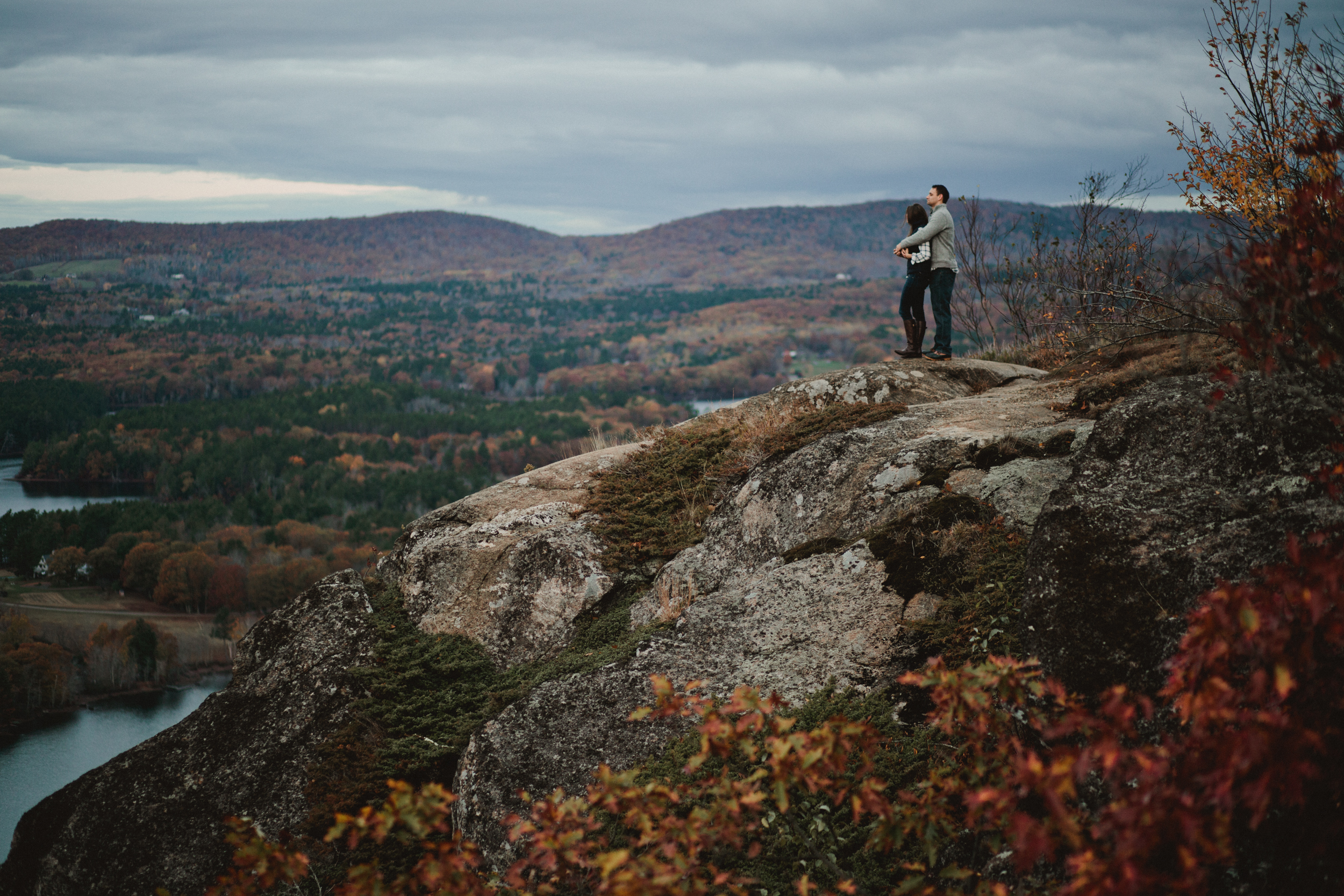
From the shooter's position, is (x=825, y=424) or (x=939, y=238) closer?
(x=825, y=424)

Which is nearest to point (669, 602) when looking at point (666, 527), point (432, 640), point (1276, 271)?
point (666, 527)

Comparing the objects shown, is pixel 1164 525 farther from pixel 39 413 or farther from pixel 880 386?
pixel 39 413

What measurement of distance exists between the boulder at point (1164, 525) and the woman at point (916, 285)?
617cm

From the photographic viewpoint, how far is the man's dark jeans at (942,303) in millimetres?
11203

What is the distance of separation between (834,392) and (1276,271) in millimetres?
8159

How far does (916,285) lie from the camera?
11250 millimetres

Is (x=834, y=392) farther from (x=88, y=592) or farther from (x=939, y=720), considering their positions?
(x=88, y=592)

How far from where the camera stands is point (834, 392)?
11070 millimetres

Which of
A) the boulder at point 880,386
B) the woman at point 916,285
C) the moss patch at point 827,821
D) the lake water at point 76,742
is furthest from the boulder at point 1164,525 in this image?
the lake water at point 76,742

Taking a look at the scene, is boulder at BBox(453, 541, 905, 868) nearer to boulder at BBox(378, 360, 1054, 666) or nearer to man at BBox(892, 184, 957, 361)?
boulder at BBox(378, 360, 1054, 666)

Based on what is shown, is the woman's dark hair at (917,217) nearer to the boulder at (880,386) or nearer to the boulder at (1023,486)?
the boulder at (880,386)

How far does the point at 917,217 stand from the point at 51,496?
484 ft

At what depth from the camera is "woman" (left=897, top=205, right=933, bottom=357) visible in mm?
11195

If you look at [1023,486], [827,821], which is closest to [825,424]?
[1023,486]
